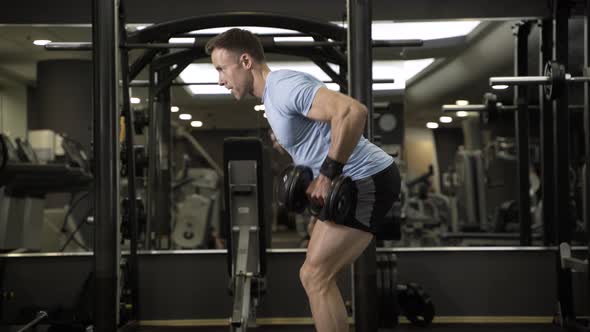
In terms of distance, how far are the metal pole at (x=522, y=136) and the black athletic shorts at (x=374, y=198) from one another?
8.66 feet

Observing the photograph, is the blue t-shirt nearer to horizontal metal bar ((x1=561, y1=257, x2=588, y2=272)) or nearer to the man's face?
the man's face

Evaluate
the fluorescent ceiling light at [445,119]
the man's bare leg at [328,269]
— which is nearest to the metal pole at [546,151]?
the fluorescent ceiling light at [445,119]

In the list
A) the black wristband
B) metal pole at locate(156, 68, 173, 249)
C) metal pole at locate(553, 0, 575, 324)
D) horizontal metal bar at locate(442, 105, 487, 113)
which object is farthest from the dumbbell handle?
metal pole at locate(156, 68, 173, 249)

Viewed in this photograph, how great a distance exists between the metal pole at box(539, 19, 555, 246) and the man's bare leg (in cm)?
266

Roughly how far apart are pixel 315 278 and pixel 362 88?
1.18 meters

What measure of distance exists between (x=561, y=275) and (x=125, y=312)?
8.11 feet

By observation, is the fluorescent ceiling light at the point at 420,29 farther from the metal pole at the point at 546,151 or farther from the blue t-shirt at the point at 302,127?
the blue t-shirt at the point at 302,127

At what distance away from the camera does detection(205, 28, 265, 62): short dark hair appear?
215 cm

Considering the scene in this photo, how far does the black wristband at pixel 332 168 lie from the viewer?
196cm

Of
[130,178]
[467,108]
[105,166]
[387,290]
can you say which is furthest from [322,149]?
[467,108]

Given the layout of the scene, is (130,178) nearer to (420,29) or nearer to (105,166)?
(105,166)

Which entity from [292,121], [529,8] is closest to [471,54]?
[529,8]

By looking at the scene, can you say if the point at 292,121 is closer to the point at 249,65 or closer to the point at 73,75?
the point at 249,65

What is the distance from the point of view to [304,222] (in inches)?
184
